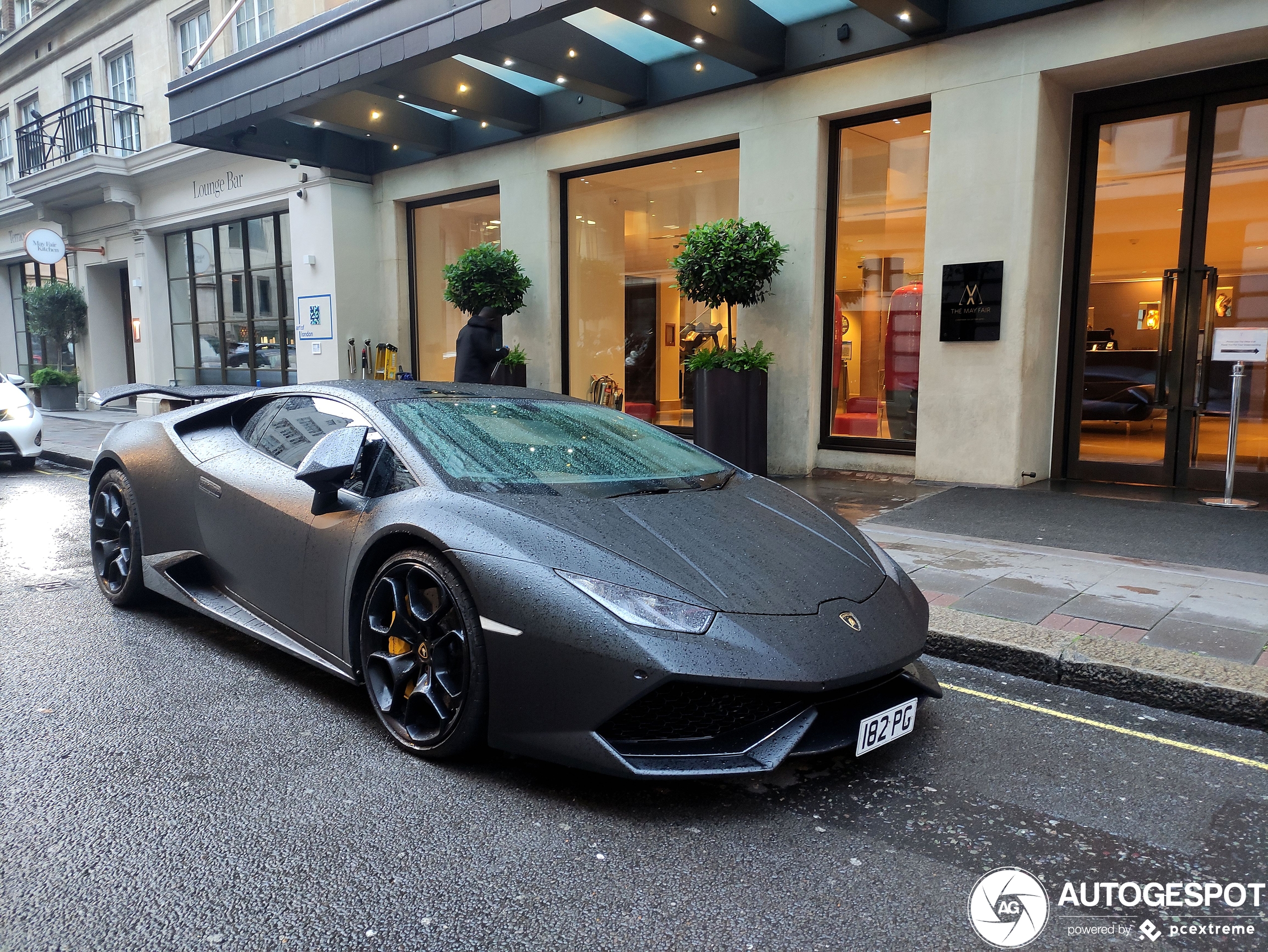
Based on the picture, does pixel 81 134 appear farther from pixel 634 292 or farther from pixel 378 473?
pixel 378 473

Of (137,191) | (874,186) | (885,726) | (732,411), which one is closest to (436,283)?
(732,411)

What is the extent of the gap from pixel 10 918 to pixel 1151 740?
11.7 feet

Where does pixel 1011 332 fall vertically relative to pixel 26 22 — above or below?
below

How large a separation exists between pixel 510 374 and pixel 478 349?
1.58 metres

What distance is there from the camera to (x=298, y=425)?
13.0ft

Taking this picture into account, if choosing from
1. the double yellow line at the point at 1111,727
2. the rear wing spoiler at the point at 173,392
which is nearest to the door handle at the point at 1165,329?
the double yellow line at the point at 1111,727

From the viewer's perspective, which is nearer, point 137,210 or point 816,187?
point 816,187

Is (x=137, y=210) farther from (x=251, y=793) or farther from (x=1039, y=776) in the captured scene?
(x=1039, y=776)

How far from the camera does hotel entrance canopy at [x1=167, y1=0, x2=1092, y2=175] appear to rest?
8422 mm

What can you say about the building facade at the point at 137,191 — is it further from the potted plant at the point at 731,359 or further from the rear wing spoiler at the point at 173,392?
the rear wing spoiler at the point at 173,392

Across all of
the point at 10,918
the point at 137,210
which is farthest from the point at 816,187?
the point at 137,210

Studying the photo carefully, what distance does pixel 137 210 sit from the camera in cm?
1894

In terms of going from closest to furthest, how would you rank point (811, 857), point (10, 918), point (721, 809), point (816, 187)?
point (10, 918)
point (811, 857)
point (721, 809)
point (816, 187)

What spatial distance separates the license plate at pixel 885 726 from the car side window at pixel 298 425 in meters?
2.18
